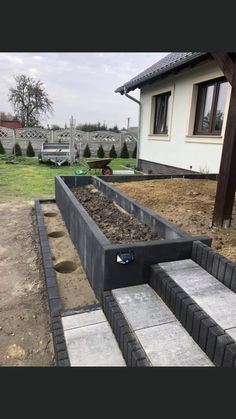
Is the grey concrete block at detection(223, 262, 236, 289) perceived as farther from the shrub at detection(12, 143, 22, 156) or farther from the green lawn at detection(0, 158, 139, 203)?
the shrub at detection(12, 143, 22, 156)

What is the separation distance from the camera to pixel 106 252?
207cm

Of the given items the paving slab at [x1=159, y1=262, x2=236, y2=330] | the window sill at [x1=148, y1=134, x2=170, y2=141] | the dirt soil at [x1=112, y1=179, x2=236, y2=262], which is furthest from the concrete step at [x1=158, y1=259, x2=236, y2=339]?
the window sill at [x1=148, y1=134, x2=170, y2=141]

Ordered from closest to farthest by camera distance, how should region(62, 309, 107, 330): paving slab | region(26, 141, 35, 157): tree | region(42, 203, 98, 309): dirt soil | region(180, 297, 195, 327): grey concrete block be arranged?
region(180, 297, 195, 327): grey concrete block, region(62, 309, 107, 330): paving slab, region(42, 203, 98, 309): dirt soil, region(26, 141, 35, 157): tree

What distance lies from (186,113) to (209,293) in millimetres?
6565

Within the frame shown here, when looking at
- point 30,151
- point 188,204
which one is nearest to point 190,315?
point 188,204

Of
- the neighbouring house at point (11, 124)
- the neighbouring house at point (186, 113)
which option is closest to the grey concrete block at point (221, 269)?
the neighbouring house at point (186, 113)

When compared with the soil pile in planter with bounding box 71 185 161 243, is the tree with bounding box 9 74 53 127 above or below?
above

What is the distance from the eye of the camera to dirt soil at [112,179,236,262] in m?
2.79

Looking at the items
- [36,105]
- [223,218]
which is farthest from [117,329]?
[36,105]

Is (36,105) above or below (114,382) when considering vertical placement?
above

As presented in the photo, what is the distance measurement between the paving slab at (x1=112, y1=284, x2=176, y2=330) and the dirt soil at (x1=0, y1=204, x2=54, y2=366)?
0.61 metres

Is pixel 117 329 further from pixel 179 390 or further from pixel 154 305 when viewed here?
pixel 179 390

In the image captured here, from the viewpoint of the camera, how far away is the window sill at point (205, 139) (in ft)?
20.2

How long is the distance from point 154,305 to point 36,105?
101ft
